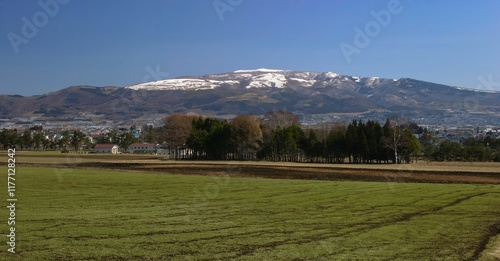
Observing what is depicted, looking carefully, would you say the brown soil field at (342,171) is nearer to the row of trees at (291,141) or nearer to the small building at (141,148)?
the row of trees at (291,141)

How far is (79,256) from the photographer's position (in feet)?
45.4

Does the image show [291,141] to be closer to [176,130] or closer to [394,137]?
[394,137]

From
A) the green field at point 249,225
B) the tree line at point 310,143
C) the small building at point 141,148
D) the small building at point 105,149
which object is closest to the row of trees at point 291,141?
the tree line at point 310,143

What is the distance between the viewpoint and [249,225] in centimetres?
1984

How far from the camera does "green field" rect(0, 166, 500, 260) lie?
14961mm

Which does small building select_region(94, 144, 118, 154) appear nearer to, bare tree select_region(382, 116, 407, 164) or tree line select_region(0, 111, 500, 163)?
tree line select_region(0, 111, 500, 163)

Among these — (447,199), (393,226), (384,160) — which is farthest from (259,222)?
(384,160)

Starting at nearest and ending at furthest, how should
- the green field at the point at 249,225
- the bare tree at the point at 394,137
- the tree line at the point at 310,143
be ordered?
the green field at the point at 249,225 < the bare tree at the point at 394,137 < the tree line at the point at 310,143

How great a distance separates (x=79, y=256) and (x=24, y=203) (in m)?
13.5

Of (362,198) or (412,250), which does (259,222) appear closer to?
(412,250)

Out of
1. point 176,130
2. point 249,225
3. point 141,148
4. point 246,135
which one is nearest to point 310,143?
point 246,135

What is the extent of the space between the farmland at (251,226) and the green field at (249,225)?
0.13 ft

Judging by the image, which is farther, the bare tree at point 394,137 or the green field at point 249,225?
the bare tree at point 394,137

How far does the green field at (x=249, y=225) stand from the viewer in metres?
15.0
